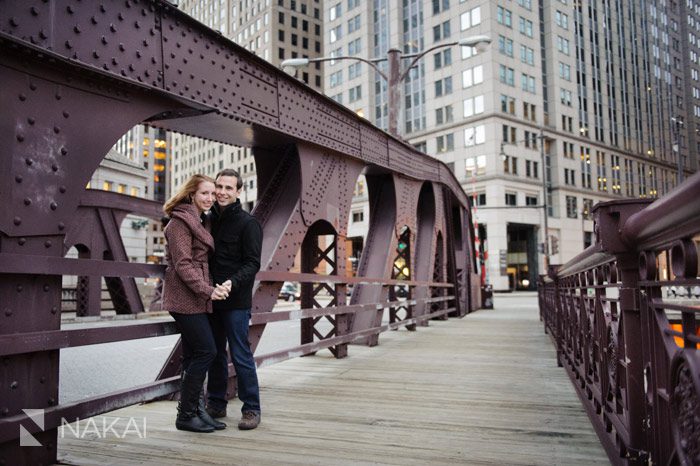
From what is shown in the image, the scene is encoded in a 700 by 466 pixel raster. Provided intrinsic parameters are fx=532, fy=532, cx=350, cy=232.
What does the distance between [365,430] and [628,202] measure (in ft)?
8.82

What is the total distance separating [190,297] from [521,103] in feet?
176

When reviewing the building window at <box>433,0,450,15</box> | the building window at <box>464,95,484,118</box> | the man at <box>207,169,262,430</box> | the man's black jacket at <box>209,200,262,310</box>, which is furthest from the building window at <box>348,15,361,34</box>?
the man's black jacket at <box>209,200,262,310</box>

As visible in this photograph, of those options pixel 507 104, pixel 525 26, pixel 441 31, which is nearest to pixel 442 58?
pixel 441 31

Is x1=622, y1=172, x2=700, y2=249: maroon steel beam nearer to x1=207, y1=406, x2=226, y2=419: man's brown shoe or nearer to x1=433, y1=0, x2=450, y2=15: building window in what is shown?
x1=207, y1=406, x2=226, y2=419: man's brown shoe

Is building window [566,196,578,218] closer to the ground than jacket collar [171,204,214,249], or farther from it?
farther from it

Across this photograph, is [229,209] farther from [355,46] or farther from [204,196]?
[355,46]

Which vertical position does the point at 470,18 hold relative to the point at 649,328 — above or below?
above

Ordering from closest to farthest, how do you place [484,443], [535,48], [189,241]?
[484,443], [189,241], [535,48]

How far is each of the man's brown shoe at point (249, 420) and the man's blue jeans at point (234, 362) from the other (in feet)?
0.14

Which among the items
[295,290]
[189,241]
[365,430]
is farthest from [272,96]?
[295,290]

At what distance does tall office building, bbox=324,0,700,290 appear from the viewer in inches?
1992

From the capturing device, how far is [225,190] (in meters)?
4.52

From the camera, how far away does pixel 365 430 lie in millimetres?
4195

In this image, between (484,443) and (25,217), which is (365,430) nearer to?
(484,443)
